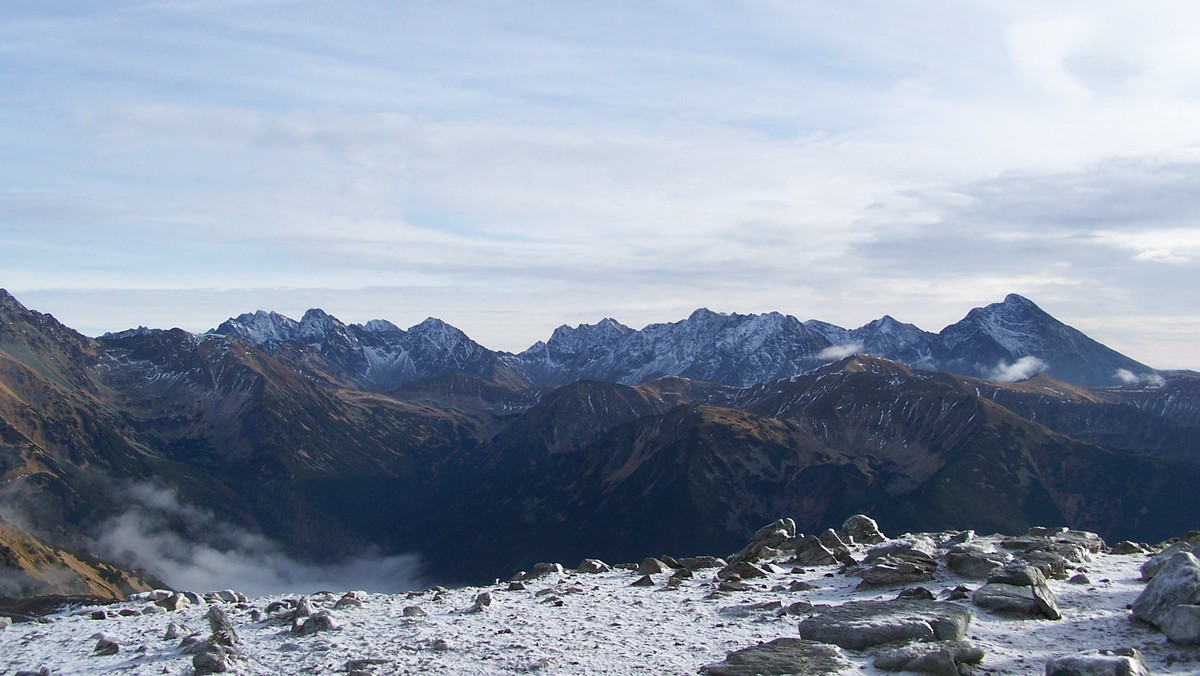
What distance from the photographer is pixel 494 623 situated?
3597 centimetres

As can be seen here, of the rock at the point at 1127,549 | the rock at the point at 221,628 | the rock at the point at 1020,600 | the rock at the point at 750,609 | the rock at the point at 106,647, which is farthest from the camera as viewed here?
the rock at the point at 1127,549

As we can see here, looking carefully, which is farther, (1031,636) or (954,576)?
(954,576)

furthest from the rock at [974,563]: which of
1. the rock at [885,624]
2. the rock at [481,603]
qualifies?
the rock at [481,603]

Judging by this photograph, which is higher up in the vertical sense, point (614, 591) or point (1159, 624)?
point (1159, 624)

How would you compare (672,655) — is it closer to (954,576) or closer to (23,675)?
(954,576)

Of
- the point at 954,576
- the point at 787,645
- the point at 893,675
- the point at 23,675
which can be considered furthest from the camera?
the point at 954,576

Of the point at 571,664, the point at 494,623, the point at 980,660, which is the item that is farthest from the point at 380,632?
the point at 980,660

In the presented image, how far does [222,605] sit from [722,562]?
28439 mm

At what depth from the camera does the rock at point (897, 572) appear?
39.5 m

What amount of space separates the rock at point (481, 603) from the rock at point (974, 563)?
2209 cm

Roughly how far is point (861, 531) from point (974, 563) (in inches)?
895

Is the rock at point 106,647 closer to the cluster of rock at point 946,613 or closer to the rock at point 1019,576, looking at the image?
the cluster of rock at point 946,613

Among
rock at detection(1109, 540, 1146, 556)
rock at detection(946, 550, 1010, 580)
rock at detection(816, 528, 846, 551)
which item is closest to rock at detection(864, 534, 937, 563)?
rock at detection(946, 550, 1010, 580)

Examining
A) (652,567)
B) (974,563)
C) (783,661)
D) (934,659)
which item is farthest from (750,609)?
(652,567)
